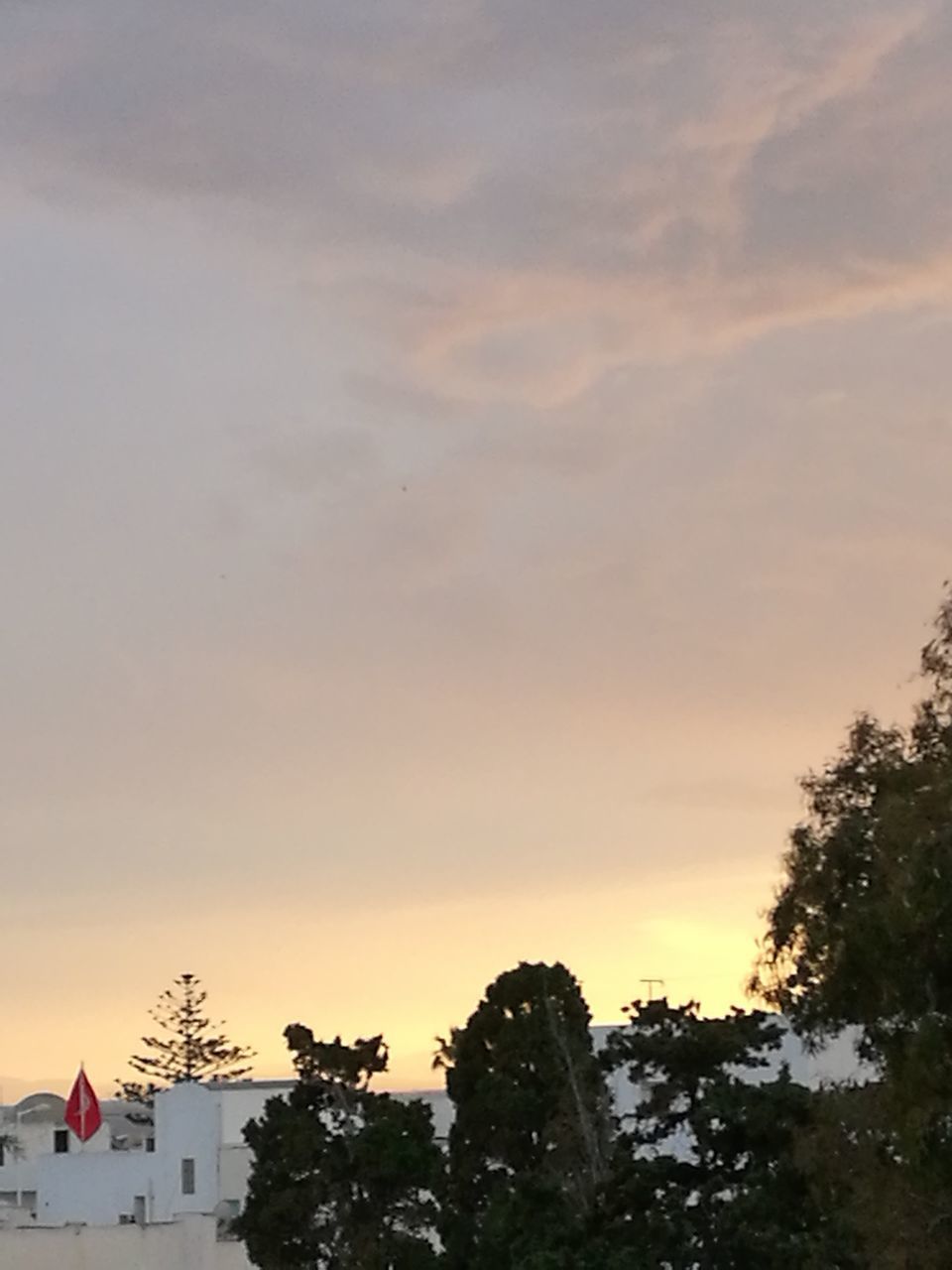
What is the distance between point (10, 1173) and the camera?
88062 millimetres

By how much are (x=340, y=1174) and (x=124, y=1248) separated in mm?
23092

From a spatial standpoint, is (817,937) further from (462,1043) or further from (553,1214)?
(462,1043)

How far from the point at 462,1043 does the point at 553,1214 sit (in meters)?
4.80

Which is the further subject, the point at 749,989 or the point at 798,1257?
the point at 798,1257

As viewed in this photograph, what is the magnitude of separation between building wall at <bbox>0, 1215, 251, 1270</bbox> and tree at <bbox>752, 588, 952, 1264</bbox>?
41.4m

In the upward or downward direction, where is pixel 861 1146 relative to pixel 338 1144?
downward

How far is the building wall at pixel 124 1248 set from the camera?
69000mm

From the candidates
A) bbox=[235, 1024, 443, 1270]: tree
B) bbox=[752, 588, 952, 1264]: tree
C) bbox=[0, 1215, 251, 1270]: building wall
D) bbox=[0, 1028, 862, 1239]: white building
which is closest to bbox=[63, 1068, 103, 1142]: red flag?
bbox=[0, 1028, 862, 1239]: white building

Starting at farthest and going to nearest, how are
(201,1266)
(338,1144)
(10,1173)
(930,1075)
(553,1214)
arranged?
1. (10,1173)
2. (201,1266)
3. (338,1144)
4. (553,1214)
5. (930,1075)

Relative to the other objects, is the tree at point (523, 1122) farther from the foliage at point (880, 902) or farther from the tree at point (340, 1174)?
the foliage at point (880, 902)

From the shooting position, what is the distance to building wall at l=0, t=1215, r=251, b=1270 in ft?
226

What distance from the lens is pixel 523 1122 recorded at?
144 feet

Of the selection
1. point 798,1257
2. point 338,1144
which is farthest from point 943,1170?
point 338,1144

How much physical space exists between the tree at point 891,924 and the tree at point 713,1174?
329 inches
